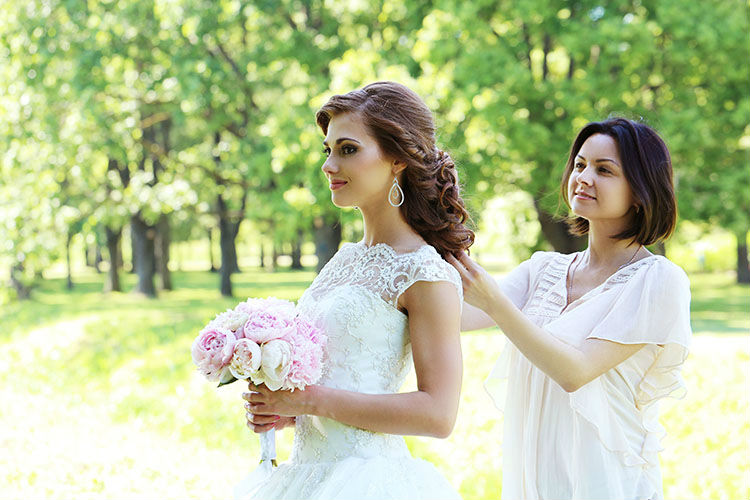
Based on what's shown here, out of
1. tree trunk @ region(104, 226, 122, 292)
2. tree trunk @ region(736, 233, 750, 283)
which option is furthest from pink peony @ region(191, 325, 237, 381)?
tree trunk @ region(736, 233, 750, 283)

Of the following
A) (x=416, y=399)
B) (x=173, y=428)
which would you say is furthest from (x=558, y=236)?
(x=416, y=399)

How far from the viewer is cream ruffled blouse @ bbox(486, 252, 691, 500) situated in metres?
2.91

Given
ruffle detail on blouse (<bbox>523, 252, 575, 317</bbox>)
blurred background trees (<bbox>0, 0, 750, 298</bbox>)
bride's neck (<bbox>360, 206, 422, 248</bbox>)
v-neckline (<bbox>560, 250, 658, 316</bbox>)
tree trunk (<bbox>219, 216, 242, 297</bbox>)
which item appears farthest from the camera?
tree trunk (<bbox>219, 216, 242, 297</bbox>)

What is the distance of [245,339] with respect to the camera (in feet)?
7.80

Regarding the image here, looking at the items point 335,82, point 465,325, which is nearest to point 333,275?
point 465,325

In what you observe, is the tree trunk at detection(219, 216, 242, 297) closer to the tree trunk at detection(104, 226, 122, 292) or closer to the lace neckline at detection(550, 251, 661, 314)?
the tree trunk at detection(104, 226, 122, 292)

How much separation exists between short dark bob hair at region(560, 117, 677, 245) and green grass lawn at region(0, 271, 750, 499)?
5.86 ft

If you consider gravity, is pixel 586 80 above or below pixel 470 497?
above

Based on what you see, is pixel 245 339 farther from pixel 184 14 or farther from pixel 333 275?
pixel 184 14

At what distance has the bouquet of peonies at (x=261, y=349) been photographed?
2.37 meters

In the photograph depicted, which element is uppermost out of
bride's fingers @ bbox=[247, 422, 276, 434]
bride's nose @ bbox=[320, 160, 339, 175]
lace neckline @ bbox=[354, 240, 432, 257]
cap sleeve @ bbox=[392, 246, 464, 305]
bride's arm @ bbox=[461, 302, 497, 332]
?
bride's nose @ bbox=[320, 160, 339, 175]

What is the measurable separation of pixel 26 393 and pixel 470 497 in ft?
21.9

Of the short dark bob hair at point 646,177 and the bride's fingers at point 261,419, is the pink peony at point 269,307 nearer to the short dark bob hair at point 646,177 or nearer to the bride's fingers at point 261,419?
the bride's fingers at point 261,419

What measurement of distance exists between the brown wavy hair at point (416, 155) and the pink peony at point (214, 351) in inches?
31.8
